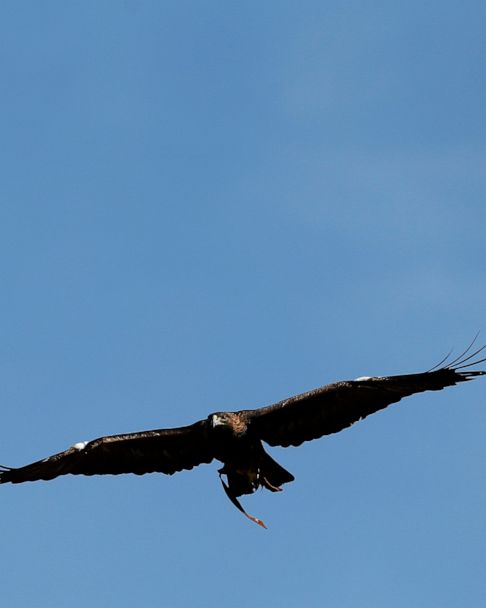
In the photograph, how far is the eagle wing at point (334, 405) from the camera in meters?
23.7

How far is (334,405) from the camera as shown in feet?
80.5

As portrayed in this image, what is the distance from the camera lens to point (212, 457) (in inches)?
998

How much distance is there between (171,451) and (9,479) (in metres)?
2.28

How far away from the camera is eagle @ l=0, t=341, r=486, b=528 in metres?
24.1

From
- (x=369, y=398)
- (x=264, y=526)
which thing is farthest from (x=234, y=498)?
(x=369, y=398)

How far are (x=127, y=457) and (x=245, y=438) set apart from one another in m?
1.97

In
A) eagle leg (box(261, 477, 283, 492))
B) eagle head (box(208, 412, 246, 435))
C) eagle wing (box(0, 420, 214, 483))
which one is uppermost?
eagle wing (box(0, 420, 214, 483))

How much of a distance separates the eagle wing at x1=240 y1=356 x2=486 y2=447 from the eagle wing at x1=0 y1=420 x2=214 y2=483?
3.42 ft

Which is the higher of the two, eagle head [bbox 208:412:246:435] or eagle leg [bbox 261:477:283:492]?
eagle head [bbox 208:412:246:435]

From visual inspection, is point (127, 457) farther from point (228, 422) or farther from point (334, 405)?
point (334, 405)

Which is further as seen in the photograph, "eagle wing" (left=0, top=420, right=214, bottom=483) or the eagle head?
"eagle wing" (left=0, top=420, right=214, bottom=483)

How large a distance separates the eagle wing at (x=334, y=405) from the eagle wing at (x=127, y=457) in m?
1.04

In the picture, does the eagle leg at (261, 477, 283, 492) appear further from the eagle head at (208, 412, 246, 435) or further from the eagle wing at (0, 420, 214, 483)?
the eagle wing at (0, 420, 214, 483)

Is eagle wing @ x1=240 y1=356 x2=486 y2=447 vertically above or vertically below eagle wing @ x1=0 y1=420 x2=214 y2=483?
below
